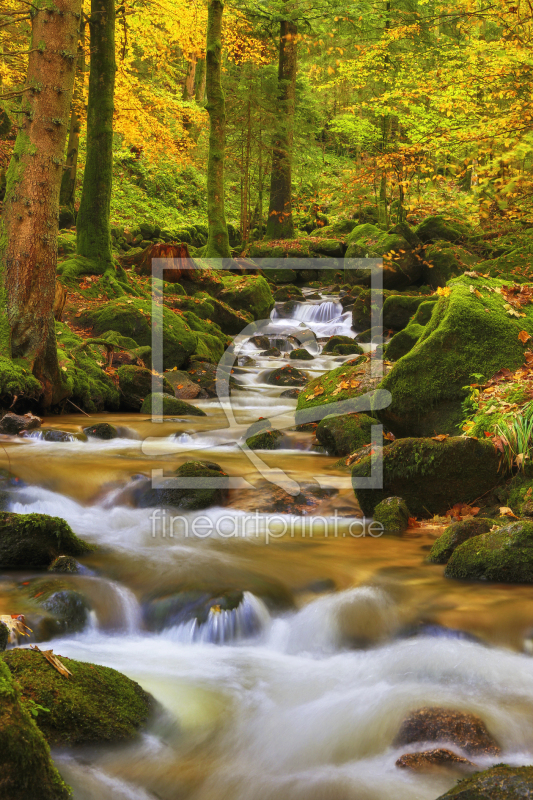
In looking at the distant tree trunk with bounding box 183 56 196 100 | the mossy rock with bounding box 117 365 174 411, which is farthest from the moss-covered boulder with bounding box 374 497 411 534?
the distant tree trunk with bounding box 183 56 196 100

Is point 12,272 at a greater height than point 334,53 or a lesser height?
lesser

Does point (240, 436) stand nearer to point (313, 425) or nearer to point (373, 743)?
point (313, 425)

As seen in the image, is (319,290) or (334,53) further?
(334,53)

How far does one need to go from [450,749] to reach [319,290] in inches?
730

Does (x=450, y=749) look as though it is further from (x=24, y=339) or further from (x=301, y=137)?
(x=301, y=137)

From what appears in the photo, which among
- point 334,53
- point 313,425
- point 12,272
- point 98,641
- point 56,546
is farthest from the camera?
point 334,53

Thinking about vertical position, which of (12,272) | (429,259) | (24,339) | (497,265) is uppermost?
(429,259)

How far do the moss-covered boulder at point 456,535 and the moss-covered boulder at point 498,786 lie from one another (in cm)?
252

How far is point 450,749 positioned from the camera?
Result: 3053mm

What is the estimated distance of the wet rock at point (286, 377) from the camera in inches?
501

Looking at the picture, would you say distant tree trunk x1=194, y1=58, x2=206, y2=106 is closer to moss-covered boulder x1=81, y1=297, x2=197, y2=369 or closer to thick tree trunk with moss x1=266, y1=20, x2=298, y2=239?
thick tree trunk with moss x1=266, y1=20, x2=298, y2=239

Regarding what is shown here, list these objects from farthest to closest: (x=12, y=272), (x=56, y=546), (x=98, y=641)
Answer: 1. (x=12, y=272)
2. (x=56, y=546)
3. (x=98, y=641)

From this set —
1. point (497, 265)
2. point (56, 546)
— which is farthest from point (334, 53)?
point (56, 546)

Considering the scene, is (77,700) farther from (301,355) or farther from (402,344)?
(301,355)
